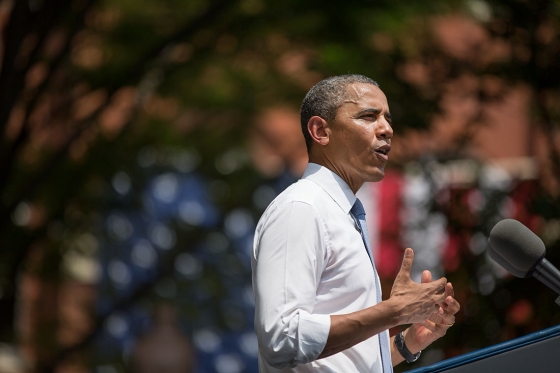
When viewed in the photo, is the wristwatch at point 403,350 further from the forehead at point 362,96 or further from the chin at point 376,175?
the forehead at point 362,96

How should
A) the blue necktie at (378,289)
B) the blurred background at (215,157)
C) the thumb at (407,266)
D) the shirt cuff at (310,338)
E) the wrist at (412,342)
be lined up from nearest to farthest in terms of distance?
the shirt cuff at (310,338) → the thumb at (407,266) → the blue necktie at (378,289) → the wrist at (412,342) → the blurred background at (215,157)

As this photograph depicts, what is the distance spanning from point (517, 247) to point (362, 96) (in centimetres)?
63

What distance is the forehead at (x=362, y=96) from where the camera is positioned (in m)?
2.59

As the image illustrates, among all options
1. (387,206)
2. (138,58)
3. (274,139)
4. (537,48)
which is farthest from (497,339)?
(274,139)

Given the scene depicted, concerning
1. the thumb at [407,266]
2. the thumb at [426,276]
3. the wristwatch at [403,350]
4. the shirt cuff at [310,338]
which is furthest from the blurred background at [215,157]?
the shirt cuff at [310,338]

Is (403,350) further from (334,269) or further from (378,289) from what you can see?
(334,269)

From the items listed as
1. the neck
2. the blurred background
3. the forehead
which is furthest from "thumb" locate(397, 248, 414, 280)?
the blurred background

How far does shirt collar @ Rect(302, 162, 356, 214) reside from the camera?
99.0 inches

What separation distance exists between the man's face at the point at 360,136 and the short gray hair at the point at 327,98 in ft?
0.06

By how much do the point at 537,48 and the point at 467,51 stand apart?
614 millimetres

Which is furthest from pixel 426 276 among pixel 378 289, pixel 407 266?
pixel 407 266

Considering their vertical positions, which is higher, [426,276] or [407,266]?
[407,266]

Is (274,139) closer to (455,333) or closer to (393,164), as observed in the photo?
(393,164)

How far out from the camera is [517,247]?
7.47ft
